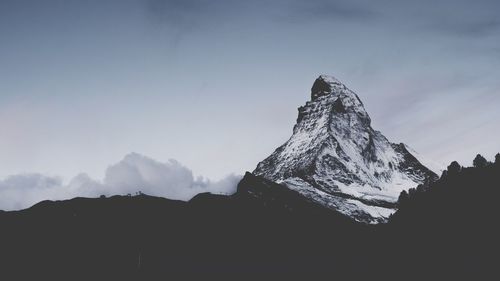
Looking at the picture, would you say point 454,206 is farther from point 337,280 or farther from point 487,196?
point 337,280

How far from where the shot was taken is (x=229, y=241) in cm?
13000

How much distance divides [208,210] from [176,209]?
34.9ft

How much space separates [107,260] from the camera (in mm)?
98062

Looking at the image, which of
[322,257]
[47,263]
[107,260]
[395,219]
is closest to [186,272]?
[107,260]

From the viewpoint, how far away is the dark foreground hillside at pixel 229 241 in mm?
93625

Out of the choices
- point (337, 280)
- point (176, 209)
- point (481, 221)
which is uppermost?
point (176, 209)

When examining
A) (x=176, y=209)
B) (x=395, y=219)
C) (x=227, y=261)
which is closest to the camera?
(x=227, y=261)

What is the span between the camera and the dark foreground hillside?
93625 mm

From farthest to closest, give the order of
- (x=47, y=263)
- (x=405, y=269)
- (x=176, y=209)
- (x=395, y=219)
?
(x=395, y=219)
(x=176, y=209)
(x=405, y=269)
(x=47, y=263)

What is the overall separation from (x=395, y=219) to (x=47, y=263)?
354 feet

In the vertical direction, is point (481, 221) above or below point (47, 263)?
above

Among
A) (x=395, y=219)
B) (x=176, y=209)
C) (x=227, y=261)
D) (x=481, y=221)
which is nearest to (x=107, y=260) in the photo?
(x=227, y=261)

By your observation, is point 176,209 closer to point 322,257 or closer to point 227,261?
point 227,261

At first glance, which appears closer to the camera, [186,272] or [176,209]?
[186,272]
